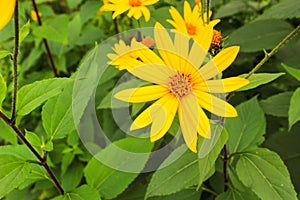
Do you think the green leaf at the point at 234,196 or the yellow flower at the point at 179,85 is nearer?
the yellow flower at the point at 179,85

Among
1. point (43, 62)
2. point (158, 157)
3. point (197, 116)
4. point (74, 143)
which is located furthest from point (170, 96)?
point (43, 62)

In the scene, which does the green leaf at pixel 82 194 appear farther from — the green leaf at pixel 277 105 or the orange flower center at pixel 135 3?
the green leaf at pixel 277 105

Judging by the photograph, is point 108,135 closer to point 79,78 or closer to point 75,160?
point 75,160

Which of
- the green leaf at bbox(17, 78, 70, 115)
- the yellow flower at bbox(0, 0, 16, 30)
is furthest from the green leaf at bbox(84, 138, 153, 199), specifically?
the yellow flower at bbox(0, 0, 16, 30)

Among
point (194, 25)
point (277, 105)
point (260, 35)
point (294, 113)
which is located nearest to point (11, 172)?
point (194, 25)

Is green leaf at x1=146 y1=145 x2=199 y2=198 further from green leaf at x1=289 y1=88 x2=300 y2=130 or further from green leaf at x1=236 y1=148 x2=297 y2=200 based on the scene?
green leaf at x1=289 y1=88 x2=300 y2=130

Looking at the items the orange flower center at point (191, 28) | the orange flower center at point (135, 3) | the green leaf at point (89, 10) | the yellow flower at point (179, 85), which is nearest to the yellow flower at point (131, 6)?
the orange flower center at point (135, 3)
